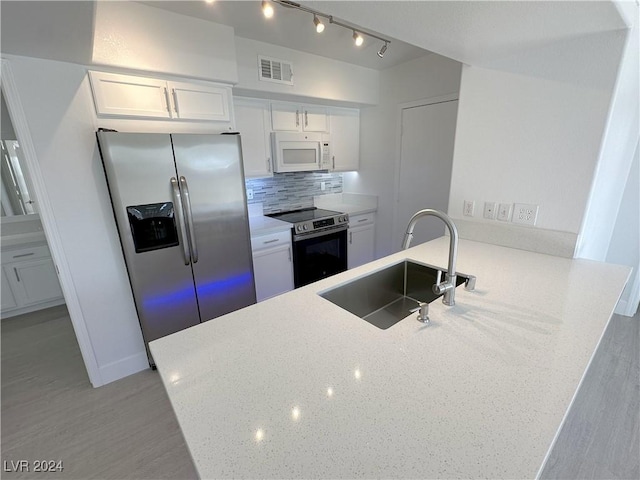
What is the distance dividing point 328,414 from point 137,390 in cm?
202

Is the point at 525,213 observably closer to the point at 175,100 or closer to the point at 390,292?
the point at 390,292

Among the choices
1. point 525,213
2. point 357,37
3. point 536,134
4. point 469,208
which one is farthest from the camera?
point 357,37

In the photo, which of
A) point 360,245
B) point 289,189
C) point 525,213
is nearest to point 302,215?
point 289,189

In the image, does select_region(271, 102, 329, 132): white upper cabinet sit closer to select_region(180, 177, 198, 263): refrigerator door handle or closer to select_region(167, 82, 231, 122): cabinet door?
select_region(167, 82, 231, 122): cabinet door

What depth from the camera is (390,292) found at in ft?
5.36

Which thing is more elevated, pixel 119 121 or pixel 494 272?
pixel 119 121

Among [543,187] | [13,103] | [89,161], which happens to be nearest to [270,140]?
[89,161]

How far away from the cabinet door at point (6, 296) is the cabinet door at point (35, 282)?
0.04 m

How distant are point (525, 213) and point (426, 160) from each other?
157cm

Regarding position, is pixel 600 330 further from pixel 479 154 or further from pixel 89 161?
pixel 89 161

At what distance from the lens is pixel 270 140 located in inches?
115

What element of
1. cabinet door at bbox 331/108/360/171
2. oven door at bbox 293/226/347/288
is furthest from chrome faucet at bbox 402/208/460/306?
cabinet door at bbox 331/108/360/171

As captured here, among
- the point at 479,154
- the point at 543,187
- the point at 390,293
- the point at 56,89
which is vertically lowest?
the point at 390,293

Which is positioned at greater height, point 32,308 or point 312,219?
point 312,219
